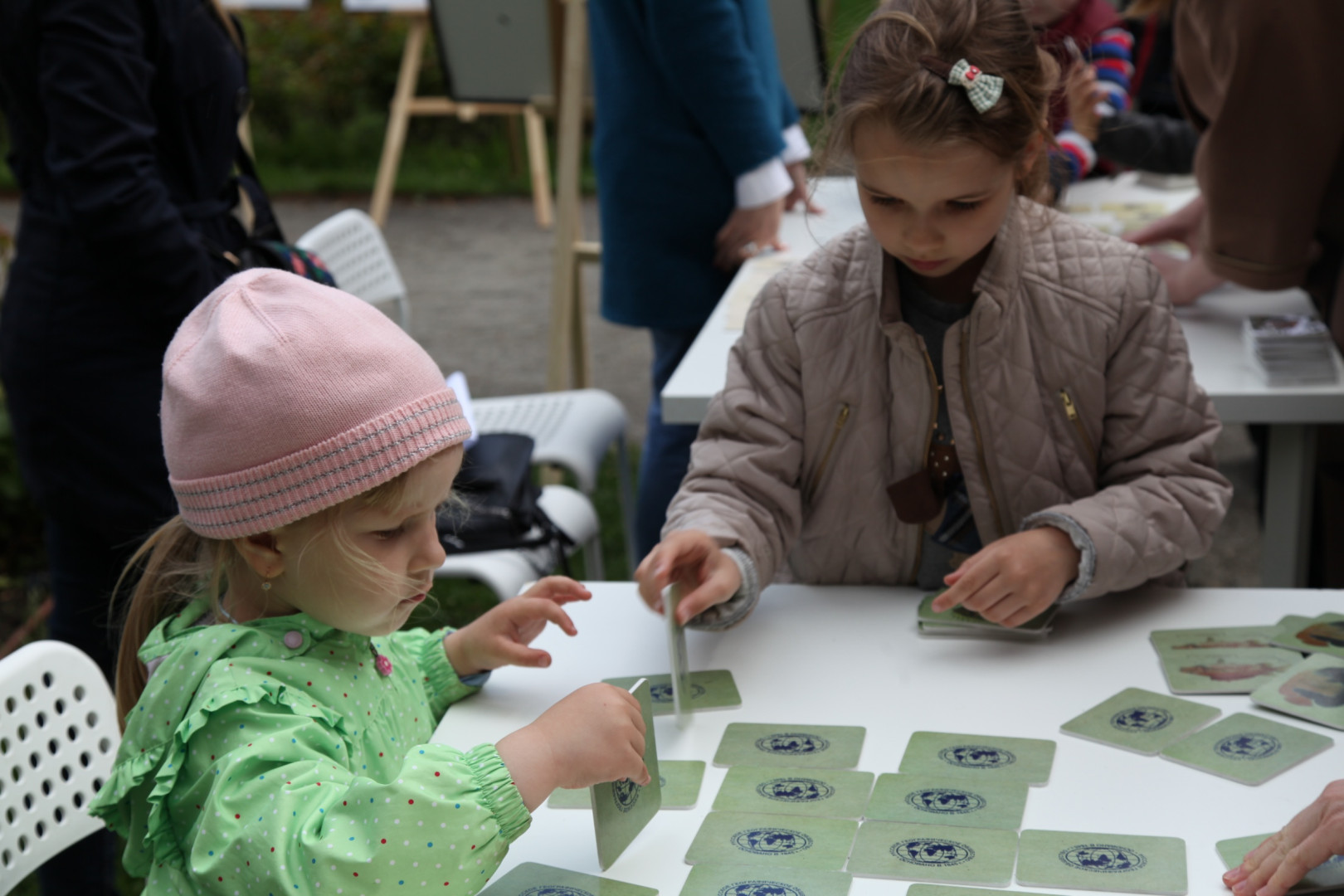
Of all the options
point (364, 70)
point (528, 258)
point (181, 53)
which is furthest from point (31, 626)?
point (364, 70)

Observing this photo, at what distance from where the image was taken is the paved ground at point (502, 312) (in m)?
4.18

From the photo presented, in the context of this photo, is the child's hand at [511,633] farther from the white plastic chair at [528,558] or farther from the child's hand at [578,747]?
the white plastic chair at [528,558]

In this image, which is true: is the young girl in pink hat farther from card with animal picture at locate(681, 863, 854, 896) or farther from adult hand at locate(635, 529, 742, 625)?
adult hand at locate(635, 529, 742, 625)

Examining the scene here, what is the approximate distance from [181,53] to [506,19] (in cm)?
223

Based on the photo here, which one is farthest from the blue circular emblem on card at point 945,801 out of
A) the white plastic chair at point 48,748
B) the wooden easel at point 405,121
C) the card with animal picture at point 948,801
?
the wooden easel at point 405,121

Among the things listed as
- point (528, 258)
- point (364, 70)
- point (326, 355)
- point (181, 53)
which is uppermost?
point (181, 53)

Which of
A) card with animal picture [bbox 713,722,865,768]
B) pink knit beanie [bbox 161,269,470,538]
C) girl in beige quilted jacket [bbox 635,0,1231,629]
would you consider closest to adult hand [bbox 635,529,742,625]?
girl in beige quilted jacket [bbox 635,0,1231,629]

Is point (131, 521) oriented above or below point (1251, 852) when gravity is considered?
below

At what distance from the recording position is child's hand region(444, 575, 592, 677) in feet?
→ 4.76

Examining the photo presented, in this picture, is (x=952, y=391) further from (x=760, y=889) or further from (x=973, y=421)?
(x=760, y=889)

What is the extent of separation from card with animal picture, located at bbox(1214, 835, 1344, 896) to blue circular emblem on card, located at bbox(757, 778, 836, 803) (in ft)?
1.14

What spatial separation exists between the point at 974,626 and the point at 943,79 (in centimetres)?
64

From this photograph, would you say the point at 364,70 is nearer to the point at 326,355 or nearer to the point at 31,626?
the point at 31,626

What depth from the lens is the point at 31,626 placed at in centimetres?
360
